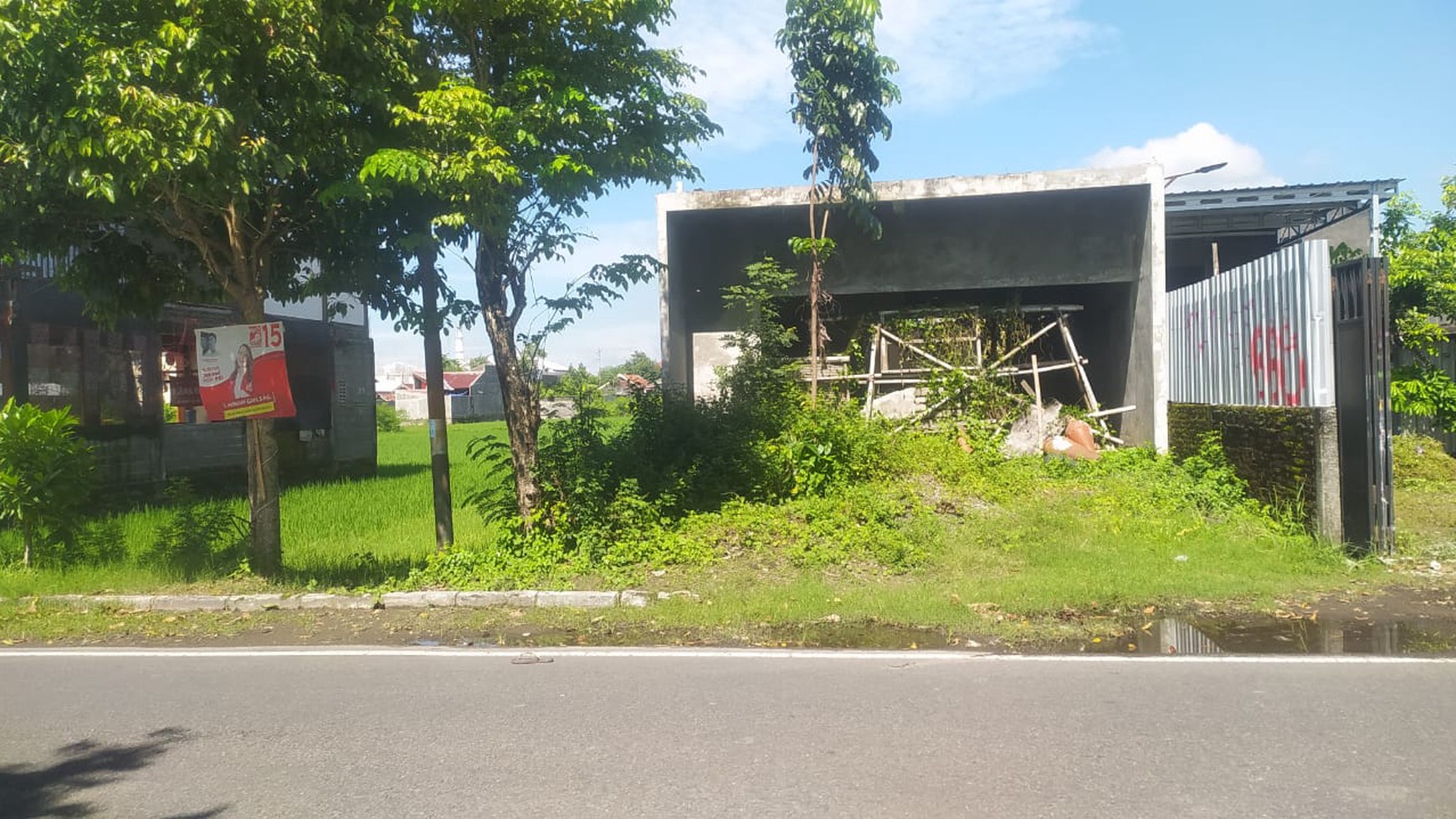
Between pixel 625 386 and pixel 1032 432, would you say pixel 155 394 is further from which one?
pixel 1032 432

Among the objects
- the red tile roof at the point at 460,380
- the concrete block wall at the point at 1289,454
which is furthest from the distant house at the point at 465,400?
the concrete block wall at the point at 1289,454

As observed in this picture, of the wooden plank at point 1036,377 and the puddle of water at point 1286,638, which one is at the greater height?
the wooden plank at point 1036,377

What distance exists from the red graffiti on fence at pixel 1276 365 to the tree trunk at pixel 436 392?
28.5 feet

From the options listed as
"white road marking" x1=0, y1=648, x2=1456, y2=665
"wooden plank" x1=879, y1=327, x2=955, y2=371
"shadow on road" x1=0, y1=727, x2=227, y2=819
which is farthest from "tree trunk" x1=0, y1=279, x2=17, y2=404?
"wooden plank" x1=879, y1=327, x2=955, y2=371

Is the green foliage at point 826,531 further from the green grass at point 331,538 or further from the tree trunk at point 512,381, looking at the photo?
the green grass at point 331,538

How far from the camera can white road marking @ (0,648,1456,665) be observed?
6691 millimetres

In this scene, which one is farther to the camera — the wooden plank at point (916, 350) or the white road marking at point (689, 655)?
the wooden plank at point (916, 350)

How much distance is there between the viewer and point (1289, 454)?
1048 cm

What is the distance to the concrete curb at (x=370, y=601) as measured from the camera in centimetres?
883

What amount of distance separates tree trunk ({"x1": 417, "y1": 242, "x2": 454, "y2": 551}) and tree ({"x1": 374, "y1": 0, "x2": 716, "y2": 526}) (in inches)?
21.5

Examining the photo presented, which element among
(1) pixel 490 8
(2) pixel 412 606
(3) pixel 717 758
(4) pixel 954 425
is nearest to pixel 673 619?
(2) pixel 412 606

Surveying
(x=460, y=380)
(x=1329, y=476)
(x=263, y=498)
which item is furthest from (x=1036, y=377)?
(x=460, y=380)

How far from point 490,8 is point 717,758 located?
7.19 metres

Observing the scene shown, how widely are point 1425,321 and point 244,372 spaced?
16.6m
